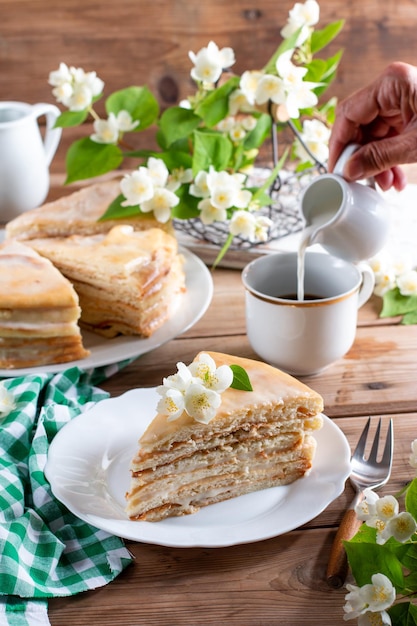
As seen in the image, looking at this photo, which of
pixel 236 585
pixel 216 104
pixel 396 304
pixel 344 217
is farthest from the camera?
pixel 216 104

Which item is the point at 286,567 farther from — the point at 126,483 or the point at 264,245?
the point at 264,245

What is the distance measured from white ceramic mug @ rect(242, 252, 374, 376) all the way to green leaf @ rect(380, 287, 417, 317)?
196 millimetres

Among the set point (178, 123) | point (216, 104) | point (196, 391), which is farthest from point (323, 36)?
point (196, 391)

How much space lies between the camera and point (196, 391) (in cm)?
140

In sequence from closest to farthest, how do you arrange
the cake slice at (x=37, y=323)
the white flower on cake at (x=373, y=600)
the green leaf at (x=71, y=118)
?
the white flower on cake at (x=373, y=600) < the cake slice at (x=37, y=323) < the green leaf at (x=71, y=118)

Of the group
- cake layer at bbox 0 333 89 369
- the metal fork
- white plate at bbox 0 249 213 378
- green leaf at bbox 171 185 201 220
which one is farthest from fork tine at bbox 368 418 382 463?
green leaf at bbox 171 185 201 220

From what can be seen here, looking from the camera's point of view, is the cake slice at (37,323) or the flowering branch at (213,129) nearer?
the cake slice at (37,323)

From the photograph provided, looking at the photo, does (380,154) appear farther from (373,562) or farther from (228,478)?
(373,562)

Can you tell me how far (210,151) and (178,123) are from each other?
0.68 feet

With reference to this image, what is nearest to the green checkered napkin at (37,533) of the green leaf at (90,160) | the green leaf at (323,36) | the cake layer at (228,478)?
the cake layer at (228,478)

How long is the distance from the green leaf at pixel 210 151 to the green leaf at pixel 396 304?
0.60m

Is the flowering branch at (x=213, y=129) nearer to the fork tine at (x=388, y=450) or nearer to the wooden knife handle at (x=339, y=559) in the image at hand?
the fork tine at (x=388, y=450)

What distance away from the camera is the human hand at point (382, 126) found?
6.50 feet

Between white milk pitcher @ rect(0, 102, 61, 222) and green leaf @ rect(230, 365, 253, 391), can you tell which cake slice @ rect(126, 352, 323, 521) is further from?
white milk pitcher @ rect(0, 102, 61, 222)
